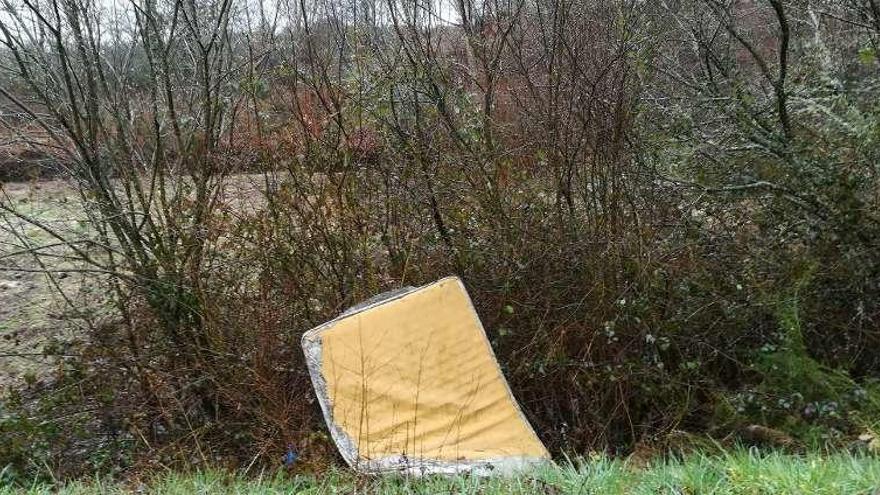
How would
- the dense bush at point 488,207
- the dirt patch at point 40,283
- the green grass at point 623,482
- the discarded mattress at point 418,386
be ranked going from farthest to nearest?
the dirt patch at point 40,283, the dense bush at point 488,207, the discarded mattress at point 418,386, the green grass at point 623,482

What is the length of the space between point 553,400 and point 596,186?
155 centimetres

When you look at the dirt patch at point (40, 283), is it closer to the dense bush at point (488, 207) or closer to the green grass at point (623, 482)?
the dense bush at point (488, 207)

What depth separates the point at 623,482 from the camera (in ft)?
10.2

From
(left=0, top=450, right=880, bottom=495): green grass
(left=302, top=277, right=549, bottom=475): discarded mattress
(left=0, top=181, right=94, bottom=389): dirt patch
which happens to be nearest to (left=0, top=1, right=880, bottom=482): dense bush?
(left=0, top=181, right=94, bottom=389): dirt patch

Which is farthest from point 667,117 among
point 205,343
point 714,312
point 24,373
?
point 24,373

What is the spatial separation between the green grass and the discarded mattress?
482 mm

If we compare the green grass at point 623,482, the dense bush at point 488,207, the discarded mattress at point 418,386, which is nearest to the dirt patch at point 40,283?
the dense bush at point 488,207

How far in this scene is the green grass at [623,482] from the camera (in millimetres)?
2820

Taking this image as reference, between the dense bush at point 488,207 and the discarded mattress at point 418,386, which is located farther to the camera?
the dense bush at point 488,207

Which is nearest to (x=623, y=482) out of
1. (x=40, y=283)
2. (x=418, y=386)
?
(x=418, y=386)

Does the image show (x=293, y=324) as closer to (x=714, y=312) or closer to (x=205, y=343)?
(x=205, y=343)

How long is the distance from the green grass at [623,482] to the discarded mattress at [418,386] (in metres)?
0.48

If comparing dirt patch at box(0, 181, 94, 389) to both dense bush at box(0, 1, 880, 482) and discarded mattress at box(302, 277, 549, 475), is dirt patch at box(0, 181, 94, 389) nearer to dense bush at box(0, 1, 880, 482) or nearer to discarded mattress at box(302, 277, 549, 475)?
dense bush at box(0, 1, 880, 482)

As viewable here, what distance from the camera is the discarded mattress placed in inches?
170
